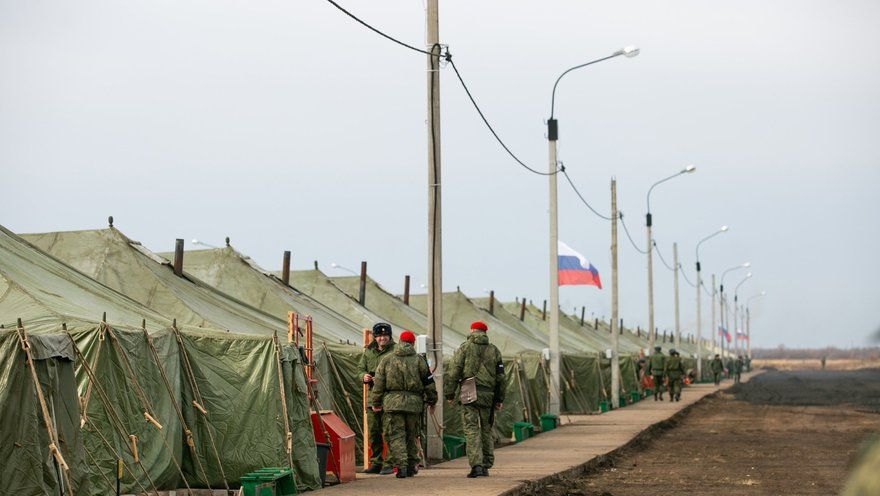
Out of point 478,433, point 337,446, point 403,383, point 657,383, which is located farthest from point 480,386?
point 657,383

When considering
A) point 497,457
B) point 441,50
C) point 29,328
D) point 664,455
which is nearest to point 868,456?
point 29,328

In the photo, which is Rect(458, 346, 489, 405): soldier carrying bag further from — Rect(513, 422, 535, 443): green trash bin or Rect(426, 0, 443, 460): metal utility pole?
Rect(513, 422, 535, 443): green trash bin

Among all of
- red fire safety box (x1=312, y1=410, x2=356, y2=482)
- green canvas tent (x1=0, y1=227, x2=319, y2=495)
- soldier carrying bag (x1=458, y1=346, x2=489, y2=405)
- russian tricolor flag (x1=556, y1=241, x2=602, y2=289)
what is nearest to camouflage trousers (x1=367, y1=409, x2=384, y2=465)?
red fire safety box (x1=312, y1=410, x2=356, y2=482)

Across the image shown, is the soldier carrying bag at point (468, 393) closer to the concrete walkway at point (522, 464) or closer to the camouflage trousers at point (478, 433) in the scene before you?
the camouflage trousers at point (478, 433)

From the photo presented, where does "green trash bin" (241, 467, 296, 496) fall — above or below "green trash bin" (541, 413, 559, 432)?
below

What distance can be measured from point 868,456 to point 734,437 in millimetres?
23992

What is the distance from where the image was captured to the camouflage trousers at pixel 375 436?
55.2 ft

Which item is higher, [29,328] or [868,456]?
[29,328]

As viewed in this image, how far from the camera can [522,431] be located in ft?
83.6

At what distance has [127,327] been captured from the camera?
44.1 ft

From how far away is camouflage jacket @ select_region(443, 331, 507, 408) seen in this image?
16609 mm

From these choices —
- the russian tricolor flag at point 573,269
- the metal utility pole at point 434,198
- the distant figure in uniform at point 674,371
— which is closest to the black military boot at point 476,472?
the metal utility pole at point 434,198

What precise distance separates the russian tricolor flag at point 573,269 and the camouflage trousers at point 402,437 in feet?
60.0

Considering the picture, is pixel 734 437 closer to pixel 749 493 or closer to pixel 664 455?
pixel 664 455
